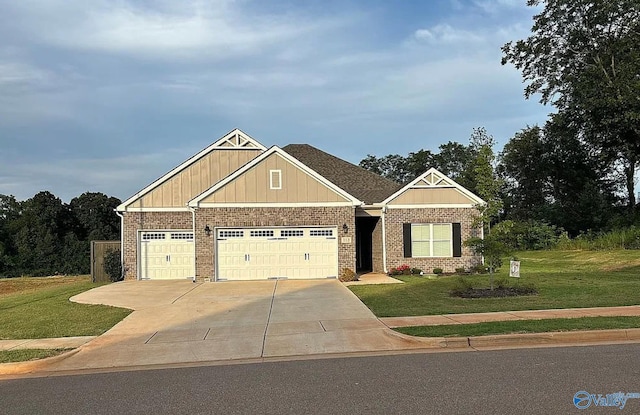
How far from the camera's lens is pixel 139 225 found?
23641 mm

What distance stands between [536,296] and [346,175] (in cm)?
1616

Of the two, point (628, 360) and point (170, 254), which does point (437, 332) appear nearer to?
point (628, 360)

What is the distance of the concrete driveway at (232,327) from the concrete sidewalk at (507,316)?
25.4 inches

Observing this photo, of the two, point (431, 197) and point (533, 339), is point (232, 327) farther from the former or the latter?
point (431, 197)

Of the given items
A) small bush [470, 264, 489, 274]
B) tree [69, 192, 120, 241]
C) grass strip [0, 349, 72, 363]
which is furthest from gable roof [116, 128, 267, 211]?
tree [69, 192, 120, 241]

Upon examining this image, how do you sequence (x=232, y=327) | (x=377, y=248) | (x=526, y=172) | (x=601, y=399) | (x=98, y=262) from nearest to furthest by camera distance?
(x=601, y=399)
(x=232, y=327)
(x=98, y=262)
(x=377, y=248)
(x=526, y=172)

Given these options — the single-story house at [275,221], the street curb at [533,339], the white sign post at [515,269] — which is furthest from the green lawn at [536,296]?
the street curb at [533,339]

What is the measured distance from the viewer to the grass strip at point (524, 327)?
32.8ft

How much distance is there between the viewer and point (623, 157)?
46.7 meters

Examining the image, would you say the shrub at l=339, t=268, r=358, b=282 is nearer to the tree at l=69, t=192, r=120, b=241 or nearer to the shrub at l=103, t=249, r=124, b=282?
the shrub at l=103, t=249, r=124, b=282

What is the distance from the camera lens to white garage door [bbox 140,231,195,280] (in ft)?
77.4

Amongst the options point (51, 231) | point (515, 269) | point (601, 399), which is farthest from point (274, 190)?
point (51, 231)

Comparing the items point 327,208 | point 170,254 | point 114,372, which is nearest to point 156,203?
point 170,254

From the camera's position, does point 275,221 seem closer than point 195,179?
Yes
